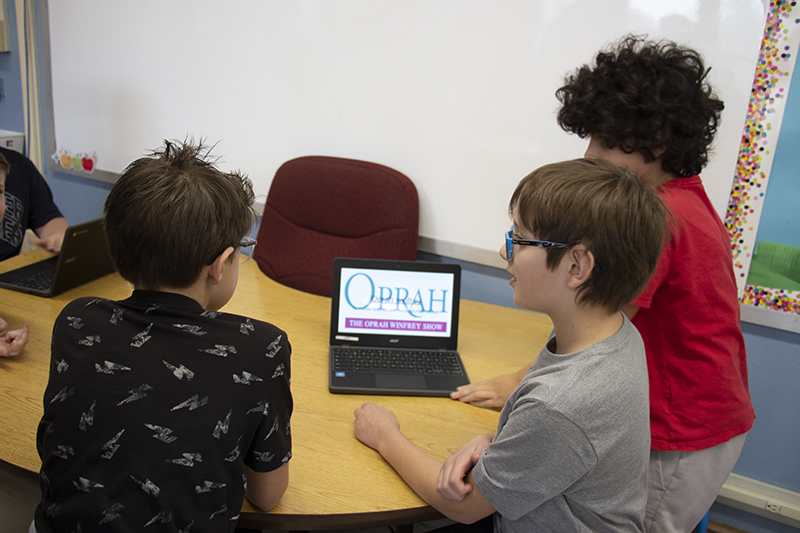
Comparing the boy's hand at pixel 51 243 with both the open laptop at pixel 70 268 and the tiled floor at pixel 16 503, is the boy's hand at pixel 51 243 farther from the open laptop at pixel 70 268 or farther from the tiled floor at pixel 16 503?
the tiled floor at pixel 16 503

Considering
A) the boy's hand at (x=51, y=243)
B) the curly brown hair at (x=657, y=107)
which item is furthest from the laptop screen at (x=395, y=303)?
the boy's hand at (x=51, y=243)

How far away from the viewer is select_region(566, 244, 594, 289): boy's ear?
0.84 m

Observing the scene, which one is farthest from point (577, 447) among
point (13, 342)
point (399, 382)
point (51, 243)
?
point (51, 243)

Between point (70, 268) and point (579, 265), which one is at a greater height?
Result: point (579, 265)

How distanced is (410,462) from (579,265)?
45cm

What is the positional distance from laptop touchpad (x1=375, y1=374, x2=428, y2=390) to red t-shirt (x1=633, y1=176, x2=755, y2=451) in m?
0.48

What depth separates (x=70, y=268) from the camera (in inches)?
61.3

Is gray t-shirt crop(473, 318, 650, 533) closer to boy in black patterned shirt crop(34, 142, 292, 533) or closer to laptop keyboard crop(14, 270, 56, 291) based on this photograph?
boy in black patterned shirt crop(34, 142, 292, 533)

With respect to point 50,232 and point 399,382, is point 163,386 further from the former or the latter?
point 50,232

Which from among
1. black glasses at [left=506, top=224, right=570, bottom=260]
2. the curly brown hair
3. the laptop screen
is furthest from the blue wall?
black glasses at [left=506, top=224, right=570, bottom=260]

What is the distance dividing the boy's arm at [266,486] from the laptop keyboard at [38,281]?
103 cm

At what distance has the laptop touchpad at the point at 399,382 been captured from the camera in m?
1.25

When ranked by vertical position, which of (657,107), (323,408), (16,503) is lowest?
(16,503)

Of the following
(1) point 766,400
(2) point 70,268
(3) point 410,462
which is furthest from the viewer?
(1) point 766,400
